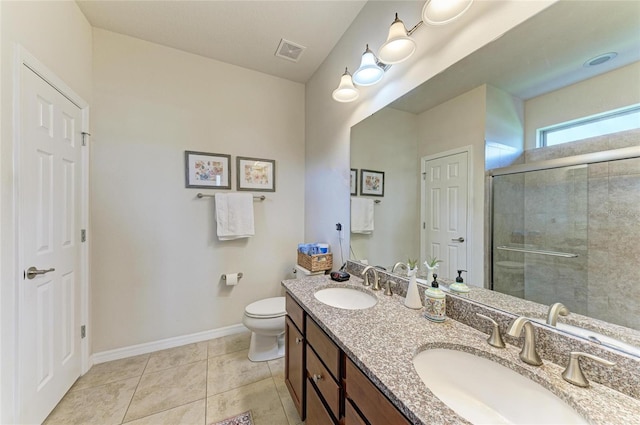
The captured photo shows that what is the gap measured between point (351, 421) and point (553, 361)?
0.67m

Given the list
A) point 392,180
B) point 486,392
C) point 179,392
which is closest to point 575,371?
point 486,392

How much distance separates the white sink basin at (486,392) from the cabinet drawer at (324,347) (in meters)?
0.31

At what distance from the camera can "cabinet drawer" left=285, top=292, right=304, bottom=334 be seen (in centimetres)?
127

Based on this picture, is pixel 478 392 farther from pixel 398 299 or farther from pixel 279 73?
pixel 279 73

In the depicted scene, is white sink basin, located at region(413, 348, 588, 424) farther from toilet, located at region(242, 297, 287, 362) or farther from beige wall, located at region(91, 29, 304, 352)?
beige wall, located at region(91, 29, 304, 352)

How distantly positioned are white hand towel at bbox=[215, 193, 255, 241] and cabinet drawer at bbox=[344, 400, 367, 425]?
6.01ft

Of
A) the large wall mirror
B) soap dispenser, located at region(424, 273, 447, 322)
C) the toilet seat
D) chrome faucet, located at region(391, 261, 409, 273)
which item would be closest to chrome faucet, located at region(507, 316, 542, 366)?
the large wall mirror

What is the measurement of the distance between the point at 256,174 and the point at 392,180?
1.58 m

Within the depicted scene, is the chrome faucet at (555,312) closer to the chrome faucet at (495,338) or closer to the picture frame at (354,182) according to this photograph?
the chrome faucet at (495,338)

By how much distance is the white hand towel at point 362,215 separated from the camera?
1.70 meters

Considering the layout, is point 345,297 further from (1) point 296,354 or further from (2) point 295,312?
(1) point 296,354

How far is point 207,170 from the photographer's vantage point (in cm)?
232

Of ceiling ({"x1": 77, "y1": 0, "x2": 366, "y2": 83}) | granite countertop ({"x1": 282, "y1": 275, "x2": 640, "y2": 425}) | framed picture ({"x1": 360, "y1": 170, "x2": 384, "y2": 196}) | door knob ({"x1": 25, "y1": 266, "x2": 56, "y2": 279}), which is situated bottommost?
granite countertop ({"x1": 282, "y1": 275, "x2": 640, "y2": 425})

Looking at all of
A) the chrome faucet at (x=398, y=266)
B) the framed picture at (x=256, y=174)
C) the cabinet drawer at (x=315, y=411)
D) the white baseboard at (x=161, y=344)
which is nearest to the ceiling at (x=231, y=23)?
the framed picture at (x=256, y=174)
